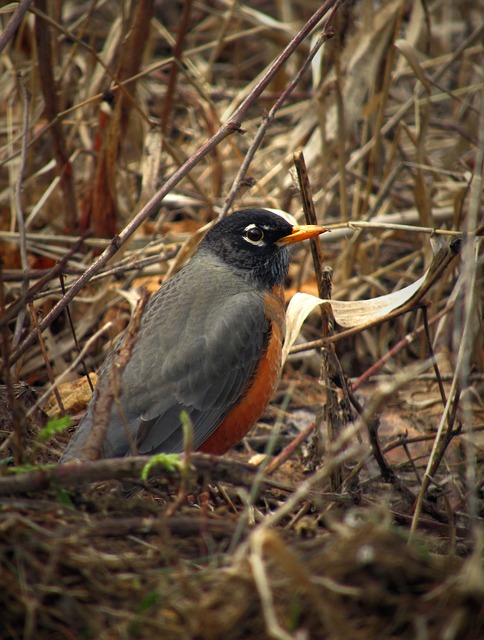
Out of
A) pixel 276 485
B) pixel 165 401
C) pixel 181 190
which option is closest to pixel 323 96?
pixel 181 190

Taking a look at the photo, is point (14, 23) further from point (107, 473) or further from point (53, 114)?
point (107, 473)

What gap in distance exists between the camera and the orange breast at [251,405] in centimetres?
348

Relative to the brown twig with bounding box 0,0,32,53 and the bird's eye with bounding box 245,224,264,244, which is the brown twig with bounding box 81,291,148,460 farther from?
the bird's eye with bounding box 245,224,264,244

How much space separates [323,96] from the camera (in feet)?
16.0

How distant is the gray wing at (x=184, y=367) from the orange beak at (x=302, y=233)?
0.42 meters

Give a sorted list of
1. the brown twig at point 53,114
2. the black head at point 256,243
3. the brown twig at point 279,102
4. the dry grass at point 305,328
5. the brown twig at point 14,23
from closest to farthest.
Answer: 1. the dry grass at point 305,328
2. the brown twig at point 14,23
3. the brown twig at point 279,102
4. the black head at point 256,243
5. the brown twig at point 53,114

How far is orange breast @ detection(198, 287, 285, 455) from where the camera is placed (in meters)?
3.48

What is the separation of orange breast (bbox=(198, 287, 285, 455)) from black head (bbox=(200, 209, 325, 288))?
49 centimetres

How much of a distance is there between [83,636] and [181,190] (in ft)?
12.9

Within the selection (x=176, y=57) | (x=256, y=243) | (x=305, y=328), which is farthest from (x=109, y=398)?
(x=176, y=57)

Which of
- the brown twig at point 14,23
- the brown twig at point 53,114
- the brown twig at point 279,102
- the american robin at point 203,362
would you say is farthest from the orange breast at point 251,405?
the brown twig at point 53,114

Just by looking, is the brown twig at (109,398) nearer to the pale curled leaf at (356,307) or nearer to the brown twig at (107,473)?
the brown twig at (107,473)

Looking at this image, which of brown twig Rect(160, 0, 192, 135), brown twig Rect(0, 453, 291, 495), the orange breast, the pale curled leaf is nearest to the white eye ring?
the orange breast

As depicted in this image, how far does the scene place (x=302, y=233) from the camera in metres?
3.71
